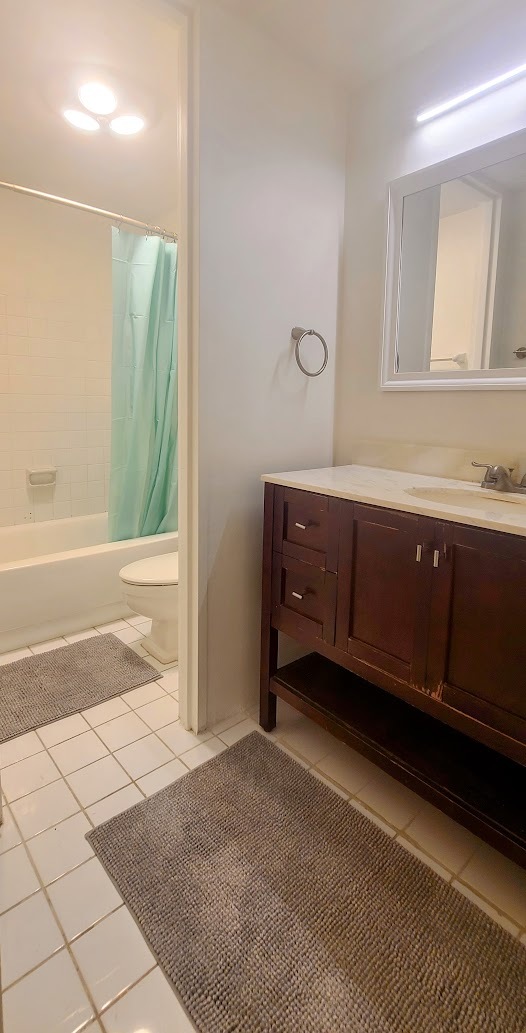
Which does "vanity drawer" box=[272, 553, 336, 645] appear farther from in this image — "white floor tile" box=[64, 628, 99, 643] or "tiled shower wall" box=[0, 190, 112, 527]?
"tiled shower wall" box=[0, 190, 112, 527]

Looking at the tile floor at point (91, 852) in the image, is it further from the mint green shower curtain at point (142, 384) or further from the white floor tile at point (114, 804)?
the mint green shower curtain at point (142, 384)

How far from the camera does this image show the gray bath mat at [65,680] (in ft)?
5.99

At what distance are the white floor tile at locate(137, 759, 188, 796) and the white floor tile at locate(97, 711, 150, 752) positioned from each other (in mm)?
186

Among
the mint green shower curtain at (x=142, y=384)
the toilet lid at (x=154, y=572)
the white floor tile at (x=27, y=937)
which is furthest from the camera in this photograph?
the mint green shower curtain at (x=142, y=384)

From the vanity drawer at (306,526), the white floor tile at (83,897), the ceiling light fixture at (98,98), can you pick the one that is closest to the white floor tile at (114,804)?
the white floor tile at (83,897)

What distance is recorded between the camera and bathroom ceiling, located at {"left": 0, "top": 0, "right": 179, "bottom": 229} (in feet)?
4.99

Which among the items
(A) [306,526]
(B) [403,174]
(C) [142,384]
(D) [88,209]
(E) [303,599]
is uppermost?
(D) [88,209]

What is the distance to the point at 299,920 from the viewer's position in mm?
1114

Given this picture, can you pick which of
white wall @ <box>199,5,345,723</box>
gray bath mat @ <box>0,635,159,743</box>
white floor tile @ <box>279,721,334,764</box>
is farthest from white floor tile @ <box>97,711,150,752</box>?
white floor tile @ <box>279,721,334,764</box>

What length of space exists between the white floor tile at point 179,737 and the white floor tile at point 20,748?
422 mm

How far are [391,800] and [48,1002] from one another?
0.97m

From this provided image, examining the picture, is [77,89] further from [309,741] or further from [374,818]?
[374,818]

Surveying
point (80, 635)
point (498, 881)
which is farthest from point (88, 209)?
point (498, 881)

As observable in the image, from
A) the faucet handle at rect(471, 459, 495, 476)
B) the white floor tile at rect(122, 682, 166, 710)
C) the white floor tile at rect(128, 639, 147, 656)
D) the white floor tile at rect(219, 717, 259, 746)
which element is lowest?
the white floor tile at rect(219, 717, 259, 746)
